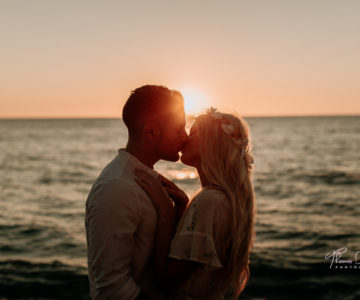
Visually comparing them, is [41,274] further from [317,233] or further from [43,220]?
[317,233]

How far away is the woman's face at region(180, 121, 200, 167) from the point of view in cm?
338

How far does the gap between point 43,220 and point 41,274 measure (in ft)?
15.8

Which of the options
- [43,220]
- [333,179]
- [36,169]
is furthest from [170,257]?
[36,169]

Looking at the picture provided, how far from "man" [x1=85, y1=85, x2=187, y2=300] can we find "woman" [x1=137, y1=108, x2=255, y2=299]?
0.11 m

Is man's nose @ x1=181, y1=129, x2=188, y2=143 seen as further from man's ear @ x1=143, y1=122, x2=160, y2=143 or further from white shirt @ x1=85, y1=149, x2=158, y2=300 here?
white shirt @ x1=85, y1=149, x2=158, y2=300

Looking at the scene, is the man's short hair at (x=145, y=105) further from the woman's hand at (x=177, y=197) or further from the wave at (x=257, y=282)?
the wave at (x=257, y=282)

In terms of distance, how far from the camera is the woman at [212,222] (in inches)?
114

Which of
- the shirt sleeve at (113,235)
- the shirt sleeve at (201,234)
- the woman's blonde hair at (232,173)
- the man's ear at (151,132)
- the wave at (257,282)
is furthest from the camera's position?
the wave at (257,282)

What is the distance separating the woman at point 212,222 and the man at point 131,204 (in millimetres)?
115

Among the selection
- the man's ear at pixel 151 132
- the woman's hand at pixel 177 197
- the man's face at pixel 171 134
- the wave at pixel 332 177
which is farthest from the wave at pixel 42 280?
the wave at pixel 332 177

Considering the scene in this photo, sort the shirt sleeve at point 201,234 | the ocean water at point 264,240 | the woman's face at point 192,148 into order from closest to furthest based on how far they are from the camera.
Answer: the shirt sleeve at point 201,234, the woman's face at point 192,148, the ocean water at point 264,240

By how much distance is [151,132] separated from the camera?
317cm

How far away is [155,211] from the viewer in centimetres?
296

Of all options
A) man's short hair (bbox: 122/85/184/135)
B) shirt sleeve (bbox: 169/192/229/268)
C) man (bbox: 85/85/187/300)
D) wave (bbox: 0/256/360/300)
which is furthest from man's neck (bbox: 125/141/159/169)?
wave (bbox: 0/256/360/300)
